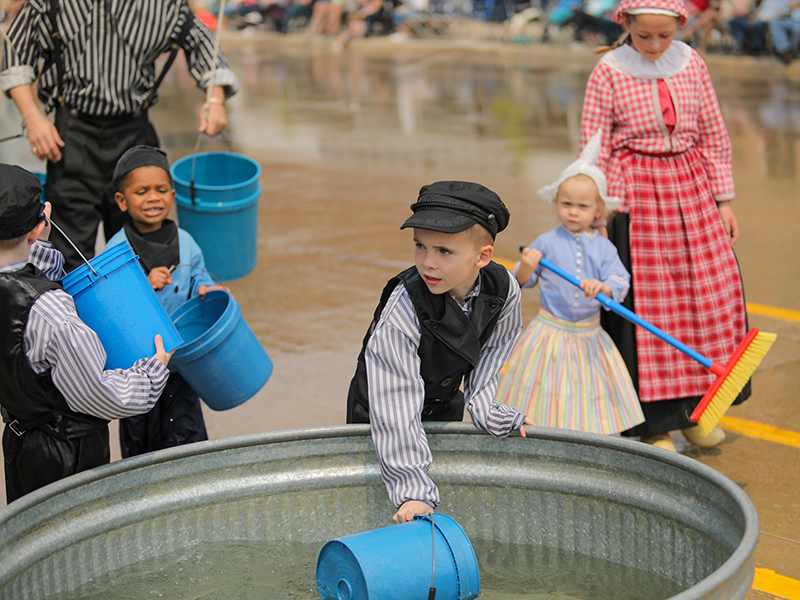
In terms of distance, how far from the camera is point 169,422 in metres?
3.38

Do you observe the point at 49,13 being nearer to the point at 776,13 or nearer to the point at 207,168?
the point at 207,168

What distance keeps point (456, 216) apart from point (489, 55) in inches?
688

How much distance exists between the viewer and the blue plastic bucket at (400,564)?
221 centimetres

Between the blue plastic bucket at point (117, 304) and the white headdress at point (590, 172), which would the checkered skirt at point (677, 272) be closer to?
the white headdress at point (590, 172)

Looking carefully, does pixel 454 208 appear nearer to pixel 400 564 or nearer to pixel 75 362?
pixel 400 564

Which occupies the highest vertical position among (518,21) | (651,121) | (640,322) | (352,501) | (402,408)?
(651,121)

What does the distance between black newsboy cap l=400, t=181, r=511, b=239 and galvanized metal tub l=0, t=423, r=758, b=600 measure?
0.58 metres

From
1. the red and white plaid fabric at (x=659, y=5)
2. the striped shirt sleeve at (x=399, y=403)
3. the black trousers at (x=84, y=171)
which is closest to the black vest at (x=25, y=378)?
the striped shirt sleeve at (x=399, y=403)

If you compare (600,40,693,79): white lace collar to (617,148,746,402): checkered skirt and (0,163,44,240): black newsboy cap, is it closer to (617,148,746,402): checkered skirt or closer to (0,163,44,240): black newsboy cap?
(617,148,746,402): checkered skirt

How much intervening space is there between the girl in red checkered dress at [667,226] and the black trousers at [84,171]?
196cm

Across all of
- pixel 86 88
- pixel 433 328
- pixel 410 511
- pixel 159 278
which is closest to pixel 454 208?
pixel 433 328

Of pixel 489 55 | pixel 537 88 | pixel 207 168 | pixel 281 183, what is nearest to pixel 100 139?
pixel 207 168

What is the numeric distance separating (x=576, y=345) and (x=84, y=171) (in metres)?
2.14

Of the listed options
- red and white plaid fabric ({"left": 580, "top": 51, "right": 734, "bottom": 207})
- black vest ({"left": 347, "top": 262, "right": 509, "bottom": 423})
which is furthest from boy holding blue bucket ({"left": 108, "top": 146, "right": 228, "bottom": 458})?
red and white plaid fabric ({"left": 580, "top": 51, "right": 734, "bottom": 207})
